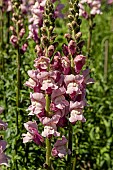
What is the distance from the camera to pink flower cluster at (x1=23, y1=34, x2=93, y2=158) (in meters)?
2.91

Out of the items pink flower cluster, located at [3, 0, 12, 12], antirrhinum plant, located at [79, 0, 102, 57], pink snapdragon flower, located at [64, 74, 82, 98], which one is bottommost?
pink snapdragon flower, located at [64, 74, 82, 98]

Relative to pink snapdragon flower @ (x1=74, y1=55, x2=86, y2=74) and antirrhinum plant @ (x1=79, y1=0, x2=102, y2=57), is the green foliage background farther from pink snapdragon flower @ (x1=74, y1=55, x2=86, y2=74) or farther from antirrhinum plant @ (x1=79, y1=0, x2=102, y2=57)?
pink snapdragon flower @ (x1=74, y1=55, x2=86, y2=74)

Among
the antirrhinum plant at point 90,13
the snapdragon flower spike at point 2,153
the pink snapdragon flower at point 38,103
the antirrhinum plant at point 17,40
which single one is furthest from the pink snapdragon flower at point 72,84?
the antirrhinum plant at point 90,13

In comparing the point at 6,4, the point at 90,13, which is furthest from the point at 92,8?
the point at 6,4

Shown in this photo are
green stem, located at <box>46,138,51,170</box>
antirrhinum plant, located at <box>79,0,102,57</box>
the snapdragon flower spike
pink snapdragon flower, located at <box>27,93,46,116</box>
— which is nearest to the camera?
the snapdragon flower spike

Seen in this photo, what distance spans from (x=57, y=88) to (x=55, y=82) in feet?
0.18

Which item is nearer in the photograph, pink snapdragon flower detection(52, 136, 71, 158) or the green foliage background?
pink snapdragon flower detection(52, 136, 71, 158)

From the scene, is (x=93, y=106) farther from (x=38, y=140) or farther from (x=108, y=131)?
(x=38, y=140)

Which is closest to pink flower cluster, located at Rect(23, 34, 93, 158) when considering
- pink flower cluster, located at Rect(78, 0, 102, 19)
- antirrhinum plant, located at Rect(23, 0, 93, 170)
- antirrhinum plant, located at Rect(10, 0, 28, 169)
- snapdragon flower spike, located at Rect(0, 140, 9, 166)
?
antirrhinum plant, located at Rect(23, 0, 93, 170)

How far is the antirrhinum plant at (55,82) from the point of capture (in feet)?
9.60

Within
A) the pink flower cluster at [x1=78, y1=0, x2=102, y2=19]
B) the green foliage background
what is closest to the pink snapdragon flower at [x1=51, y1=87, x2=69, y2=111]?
the green foliage background

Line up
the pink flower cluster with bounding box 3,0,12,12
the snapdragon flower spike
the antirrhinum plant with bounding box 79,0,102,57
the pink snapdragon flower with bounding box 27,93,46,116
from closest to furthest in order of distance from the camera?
the snapdragon flower spike → the pink snapdragon flower with bounding box 27,93,46,116 → the antirrhinum plant with bounding box 79,0,102,57 → the pink flower cluster with bounding box 3,0,12,12

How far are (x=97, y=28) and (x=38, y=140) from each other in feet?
22.7

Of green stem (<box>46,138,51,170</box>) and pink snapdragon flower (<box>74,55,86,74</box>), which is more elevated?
pink snapdragon flower (<box>74,55,86,74</box>)
